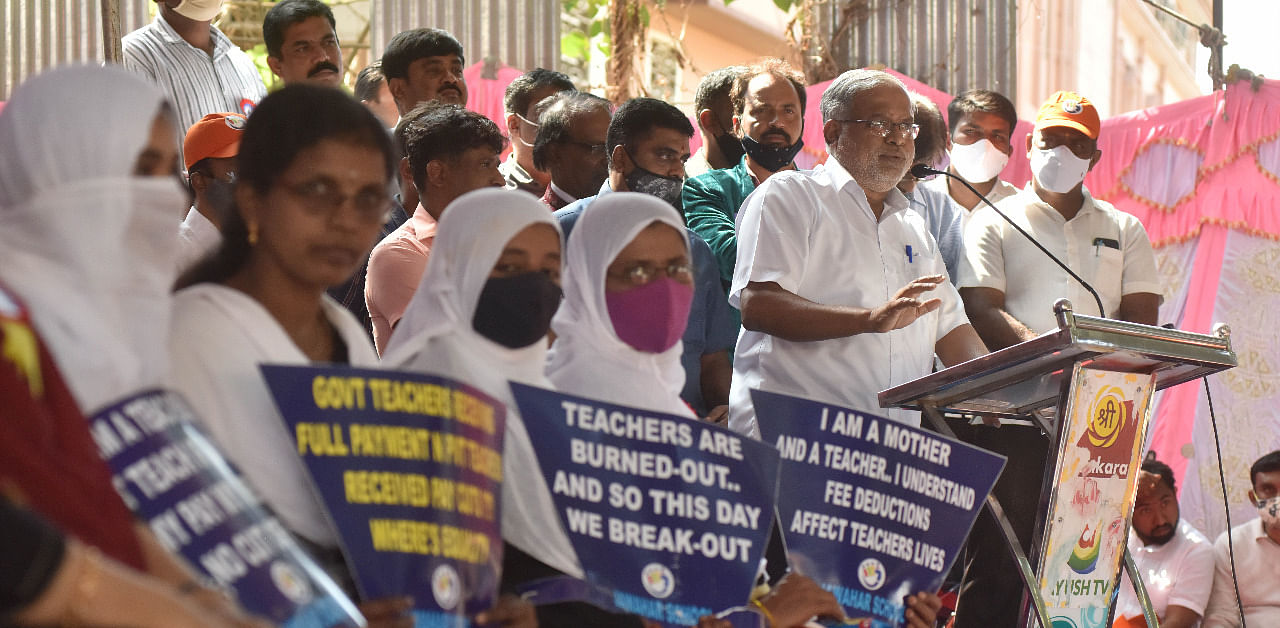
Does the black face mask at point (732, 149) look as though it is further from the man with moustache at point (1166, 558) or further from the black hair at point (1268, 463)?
the black hair at point (1268, 463)

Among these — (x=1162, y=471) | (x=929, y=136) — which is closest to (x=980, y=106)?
(x=929, y=136)

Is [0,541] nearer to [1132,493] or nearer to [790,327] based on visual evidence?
A: [790,327]

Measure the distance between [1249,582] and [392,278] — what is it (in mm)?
4141

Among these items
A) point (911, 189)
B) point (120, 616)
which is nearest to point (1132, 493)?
point (911, 189)

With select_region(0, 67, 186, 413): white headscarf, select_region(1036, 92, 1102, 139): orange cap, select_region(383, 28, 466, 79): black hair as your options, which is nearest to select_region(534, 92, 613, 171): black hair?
select_region(383, 28, 466, 79): black hair

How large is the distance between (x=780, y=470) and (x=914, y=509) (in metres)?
0.33

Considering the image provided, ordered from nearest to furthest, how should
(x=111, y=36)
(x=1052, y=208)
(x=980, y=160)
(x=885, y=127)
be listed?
(x=885, y=127)
(x=111, y=36)
(x=1052, y=208)
(x=980, y=160)

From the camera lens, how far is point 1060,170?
524cm

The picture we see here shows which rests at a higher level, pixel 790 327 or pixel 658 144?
pixel 658 144

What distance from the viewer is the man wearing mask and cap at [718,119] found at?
5.07m

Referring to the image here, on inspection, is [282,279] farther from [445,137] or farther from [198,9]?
[198,9]

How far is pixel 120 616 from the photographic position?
158 cm

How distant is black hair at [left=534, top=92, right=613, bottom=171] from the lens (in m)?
4.64

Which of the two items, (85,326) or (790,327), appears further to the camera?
(790,327)
